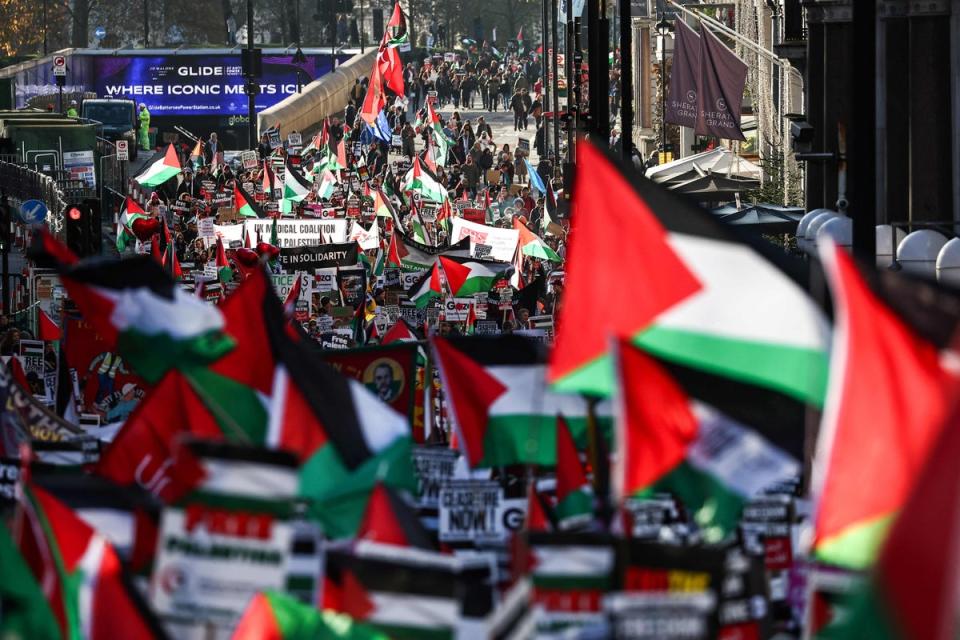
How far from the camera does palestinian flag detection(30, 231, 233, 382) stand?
407 inches

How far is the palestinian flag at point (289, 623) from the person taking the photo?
292 inches

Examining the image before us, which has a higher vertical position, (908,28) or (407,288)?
(908,28)

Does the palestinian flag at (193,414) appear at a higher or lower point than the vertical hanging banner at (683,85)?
lower

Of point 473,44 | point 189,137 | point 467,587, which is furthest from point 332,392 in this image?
point 473,44

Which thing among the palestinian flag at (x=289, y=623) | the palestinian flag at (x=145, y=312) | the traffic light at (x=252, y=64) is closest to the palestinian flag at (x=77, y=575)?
the palestinian flag at (x=289, y=623)

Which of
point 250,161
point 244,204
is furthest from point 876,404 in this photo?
point 250,161

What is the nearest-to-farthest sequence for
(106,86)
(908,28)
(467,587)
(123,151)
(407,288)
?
(467,587) < (908,28) < (407,288) < (123,151) < (106,86)

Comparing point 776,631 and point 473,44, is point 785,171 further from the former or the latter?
point 473,44

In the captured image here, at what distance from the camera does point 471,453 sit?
1091 cm

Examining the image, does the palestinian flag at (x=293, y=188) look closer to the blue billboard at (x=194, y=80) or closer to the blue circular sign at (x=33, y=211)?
the blue circular sign at (x=33, y=211)

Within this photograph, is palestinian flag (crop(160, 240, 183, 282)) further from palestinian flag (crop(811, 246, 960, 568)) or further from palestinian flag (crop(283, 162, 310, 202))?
palestinian flag (crop(811, 246, 960, 568))

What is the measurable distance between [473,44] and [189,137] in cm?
3379

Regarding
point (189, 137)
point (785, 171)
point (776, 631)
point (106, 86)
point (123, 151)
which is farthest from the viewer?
point (106, 86)

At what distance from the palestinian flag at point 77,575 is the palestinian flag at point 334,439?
944mm
